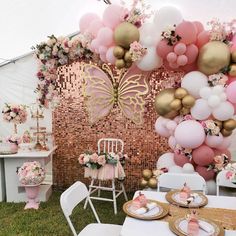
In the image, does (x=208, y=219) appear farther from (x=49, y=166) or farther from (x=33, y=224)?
(x=49, y=166)

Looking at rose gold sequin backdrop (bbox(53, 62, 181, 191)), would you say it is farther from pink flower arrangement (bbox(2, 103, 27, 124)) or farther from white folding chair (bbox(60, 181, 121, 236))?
white folding chair (bbox(60, 181, 121, 236))

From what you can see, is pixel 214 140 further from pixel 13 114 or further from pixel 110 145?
pixel 13 114

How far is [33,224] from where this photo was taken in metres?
3.10

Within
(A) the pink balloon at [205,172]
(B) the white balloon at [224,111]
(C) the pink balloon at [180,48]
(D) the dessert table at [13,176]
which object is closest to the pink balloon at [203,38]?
(C) the pink balloon at [180,48]

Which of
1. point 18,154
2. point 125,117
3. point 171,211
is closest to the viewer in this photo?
point 171,211

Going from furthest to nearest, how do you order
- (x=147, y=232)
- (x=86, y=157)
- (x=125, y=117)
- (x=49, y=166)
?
(x=49, y=166)
(x=125, y=117)
(x=86, y=157)
(x=147, y=232)

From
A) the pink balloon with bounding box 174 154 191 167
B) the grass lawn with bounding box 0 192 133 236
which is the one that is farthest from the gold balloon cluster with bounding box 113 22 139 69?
the grass lawn with bounding box 0 192 133 236

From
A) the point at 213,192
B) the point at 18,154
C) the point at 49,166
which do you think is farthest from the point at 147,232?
the point at 49,166

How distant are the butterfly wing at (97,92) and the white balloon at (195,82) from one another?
1.22 meters

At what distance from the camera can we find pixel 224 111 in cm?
281

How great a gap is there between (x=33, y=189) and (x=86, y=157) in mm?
777

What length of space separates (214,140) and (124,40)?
4.29ft

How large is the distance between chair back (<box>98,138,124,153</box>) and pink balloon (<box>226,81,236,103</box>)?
154 cm

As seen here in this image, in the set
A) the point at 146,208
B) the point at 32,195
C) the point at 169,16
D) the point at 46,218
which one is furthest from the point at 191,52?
the point at 32,195
